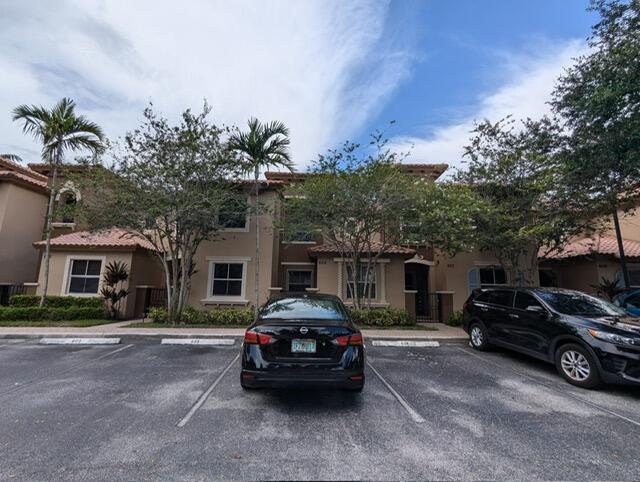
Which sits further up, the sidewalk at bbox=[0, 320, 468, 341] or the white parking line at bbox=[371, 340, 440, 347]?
the sidewalk at bbox=[0, 320, 468, 341]

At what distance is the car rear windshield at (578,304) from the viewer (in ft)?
20.9

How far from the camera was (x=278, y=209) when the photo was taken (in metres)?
13.6

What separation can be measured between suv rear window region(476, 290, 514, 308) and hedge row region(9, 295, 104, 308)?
14.4 meters

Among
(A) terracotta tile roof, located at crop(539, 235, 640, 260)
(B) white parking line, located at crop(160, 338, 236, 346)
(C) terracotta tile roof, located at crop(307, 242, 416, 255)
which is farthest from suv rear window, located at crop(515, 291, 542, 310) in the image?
(B) white parking line, located at crop(160, 338, 236, 346)

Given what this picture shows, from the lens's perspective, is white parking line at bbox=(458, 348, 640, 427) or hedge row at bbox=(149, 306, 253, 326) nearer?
white parking line at bbox=(458, 348, 640, 427)

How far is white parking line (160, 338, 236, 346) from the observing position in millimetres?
8758

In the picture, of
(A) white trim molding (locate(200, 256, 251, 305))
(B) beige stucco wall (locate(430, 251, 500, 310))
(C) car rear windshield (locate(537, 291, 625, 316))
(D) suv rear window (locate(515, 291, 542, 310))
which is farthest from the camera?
(B) beige stucco wall (locate(430, 251, 500, 310))

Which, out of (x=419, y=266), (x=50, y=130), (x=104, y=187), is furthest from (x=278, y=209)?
(x=50, y=130)

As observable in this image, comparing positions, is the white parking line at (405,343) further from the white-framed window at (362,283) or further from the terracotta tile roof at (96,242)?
the terracotta tile roof at (96,242)

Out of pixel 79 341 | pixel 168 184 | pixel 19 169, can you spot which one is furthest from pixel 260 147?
pixel 19 169

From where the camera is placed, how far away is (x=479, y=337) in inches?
333

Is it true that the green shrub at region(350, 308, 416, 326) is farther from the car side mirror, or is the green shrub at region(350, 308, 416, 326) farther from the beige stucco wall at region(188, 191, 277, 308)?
the car side mirror

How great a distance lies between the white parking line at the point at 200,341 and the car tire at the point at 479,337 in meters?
6.92

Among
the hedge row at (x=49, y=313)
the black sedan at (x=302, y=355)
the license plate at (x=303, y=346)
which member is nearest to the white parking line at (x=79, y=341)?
the hedge row at (x=49, y=313)
